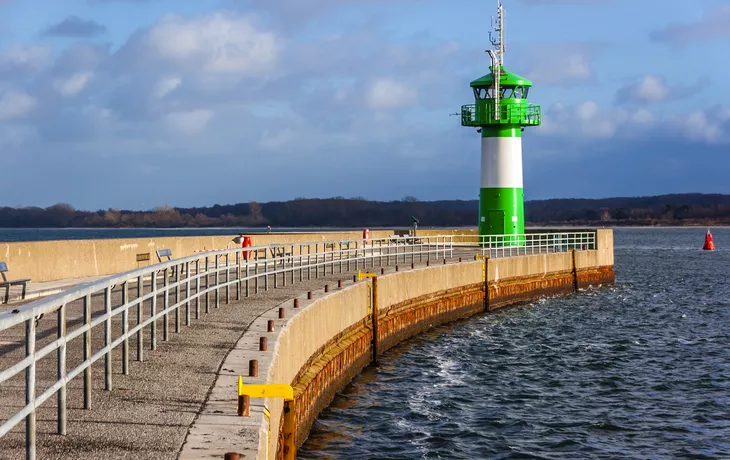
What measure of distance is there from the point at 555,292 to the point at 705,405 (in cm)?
2227

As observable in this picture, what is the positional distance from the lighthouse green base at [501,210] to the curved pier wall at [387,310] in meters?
3.58

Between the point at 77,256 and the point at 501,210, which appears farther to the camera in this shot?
the point at 501,210

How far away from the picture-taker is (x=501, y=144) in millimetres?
42875

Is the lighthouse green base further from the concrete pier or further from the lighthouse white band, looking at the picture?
the concrete pier

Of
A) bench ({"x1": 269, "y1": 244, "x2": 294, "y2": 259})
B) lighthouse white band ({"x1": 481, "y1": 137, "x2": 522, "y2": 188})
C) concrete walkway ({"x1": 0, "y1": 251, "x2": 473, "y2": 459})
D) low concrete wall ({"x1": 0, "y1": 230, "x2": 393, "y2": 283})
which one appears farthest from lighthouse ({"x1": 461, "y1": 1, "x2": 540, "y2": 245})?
concrete walkway ({"x1": 0, "y1": 251, "x2": 473, "y2": 459})

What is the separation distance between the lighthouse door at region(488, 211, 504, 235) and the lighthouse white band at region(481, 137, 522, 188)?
1.32 meters

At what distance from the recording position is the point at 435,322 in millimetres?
27516

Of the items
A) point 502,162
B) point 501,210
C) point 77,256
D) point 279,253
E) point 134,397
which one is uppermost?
point 502,162

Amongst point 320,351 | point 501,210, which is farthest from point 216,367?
point 501,210

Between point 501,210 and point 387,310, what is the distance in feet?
70.1

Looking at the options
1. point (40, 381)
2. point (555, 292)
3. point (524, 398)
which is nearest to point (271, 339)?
point (40, 381)

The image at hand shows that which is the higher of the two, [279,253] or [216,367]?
[279,253]

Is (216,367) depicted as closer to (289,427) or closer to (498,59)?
(289,427)

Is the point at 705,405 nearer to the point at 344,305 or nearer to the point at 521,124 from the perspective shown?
the point at 344,305
